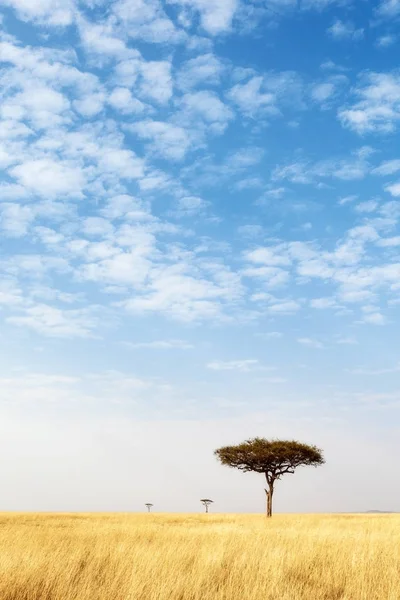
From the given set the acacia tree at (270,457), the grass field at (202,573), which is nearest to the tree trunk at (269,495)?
the acacia tree at (270,457)

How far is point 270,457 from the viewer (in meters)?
53.8

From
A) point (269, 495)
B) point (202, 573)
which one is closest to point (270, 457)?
point (269, 495)

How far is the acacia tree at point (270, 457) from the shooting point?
53531 millimetres

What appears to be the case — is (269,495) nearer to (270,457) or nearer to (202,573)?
(270,457)

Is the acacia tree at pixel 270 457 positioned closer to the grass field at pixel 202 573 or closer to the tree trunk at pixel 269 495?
the tree trunk at pixel 269 495

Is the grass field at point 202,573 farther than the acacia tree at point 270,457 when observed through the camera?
No

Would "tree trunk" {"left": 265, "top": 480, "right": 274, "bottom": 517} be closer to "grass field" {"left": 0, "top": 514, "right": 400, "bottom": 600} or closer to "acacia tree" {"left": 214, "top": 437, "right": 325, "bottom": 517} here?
"acacia tree" {"left": 214, "top": 437, "right": 325, "bottom": 517}

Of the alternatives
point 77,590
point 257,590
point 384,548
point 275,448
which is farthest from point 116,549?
point 275,448

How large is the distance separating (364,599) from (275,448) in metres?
44.9

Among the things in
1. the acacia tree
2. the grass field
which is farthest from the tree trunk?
the grass field

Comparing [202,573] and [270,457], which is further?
[270,457]

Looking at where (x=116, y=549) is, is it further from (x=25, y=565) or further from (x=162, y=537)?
(x=162, y=537)

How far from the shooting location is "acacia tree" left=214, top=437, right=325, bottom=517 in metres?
53.5

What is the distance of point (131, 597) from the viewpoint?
29.3ft
